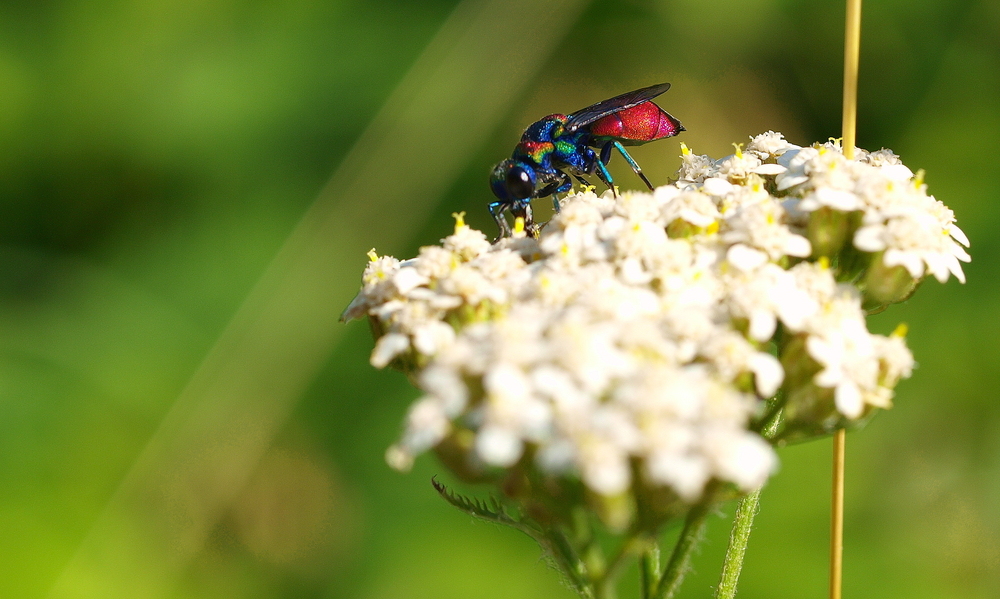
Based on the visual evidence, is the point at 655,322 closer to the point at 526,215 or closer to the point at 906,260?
the point at 906,260

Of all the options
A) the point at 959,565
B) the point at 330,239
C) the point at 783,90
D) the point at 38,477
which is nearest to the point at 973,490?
the point at 959,565

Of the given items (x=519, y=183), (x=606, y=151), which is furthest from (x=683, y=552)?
(x=606, y=151)

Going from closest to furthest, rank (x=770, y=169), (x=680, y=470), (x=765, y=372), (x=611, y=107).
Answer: (x=680, y=470) → (x=765, y=372) → (x=770, y=169) → (x=611, y=107)

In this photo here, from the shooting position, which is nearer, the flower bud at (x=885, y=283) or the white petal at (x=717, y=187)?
the flower bud at (x=885, y=283)

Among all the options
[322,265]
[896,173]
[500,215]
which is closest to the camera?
[896,173]

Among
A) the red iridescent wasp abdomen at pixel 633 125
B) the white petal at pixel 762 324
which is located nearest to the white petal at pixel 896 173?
the white petal at pixel 762 324

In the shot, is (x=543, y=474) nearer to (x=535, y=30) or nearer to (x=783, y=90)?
(x=535, y=30)

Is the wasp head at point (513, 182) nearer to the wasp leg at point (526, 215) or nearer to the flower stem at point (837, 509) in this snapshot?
the wasp leg at point (526, 215)

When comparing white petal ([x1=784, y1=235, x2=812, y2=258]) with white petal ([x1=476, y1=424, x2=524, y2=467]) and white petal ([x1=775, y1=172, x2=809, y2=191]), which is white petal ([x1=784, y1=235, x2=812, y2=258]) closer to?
white petal ([x1=775, y1=172, x2=809, y2=191])
